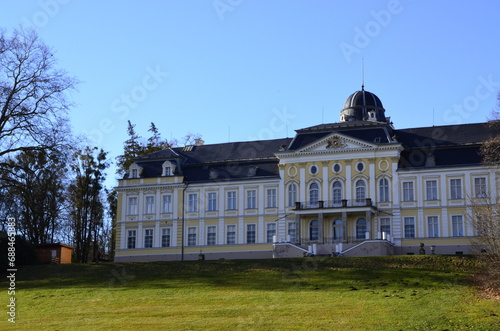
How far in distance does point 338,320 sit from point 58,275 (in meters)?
20.6

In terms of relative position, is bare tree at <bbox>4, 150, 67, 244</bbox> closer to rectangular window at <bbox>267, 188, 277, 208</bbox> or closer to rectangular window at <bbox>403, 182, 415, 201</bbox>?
rectangular window at <bbox>267, 188, 277, 208</bbox>

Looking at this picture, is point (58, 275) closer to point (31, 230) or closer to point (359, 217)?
point (31, 230)

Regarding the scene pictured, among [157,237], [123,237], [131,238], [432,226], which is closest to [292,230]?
[432,226]

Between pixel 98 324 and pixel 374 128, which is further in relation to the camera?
pixel 374 128

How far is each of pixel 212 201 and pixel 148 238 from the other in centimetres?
562

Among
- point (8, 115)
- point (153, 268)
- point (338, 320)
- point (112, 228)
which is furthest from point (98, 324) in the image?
point (112, 228)

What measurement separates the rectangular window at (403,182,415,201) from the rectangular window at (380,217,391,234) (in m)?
1.86

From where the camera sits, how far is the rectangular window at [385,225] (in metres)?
54.2

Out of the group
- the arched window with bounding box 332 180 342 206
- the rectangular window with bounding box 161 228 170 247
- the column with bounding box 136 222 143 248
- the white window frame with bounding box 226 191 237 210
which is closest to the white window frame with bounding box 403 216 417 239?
the arched window with bounding box 332 180 342 206

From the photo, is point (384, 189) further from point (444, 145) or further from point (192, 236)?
point (192, 236)

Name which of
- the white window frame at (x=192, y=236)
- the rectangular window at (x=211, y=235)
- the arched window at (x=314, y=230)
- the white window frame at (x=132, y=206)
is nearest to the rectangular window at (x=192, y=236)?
the white window frame at (x=192, y=236)

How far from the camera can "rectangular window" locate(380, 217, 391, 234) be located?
178 ft

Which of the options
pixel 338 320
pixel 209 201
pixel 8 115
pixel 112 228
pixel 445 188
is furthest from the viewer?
pixel 112 228

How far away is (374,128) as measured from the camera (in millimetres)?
56031
